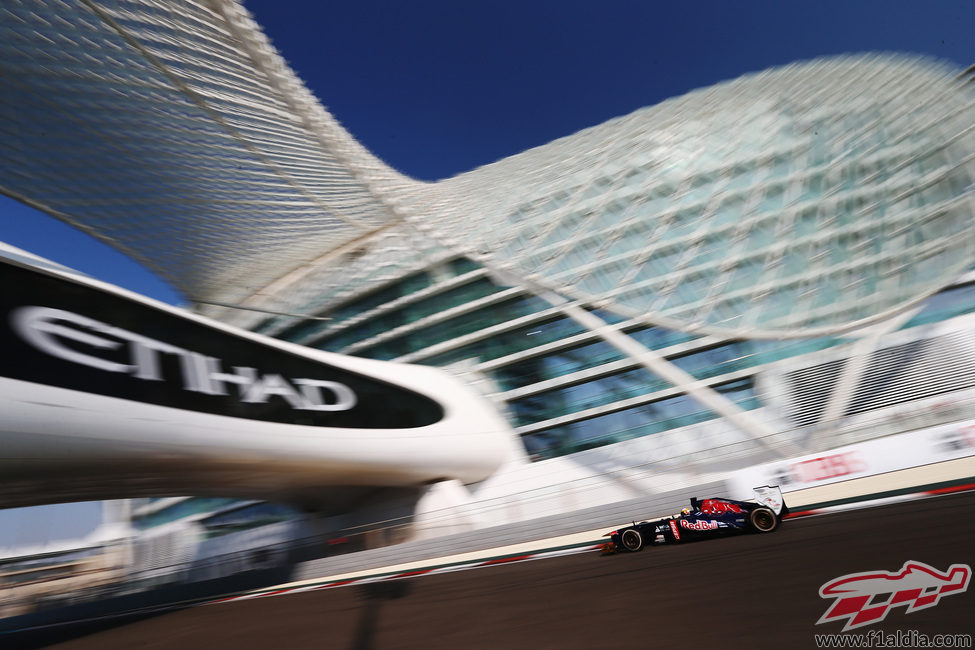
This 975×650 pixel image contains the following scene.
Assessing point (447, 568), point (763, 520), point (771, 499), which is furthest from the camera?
point (447, 568)

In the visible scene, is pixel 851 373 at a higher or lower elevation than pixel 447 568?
higher

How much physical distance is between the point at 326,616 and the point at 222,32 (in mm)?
12629

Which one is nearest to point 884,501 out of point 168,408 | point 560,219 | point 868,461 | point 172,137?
point 868,461

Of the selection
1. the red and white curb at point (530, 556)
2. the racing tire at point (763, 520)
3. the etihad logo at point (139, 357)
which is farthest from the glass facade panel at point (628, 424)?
the racing tire at point (763, 520)

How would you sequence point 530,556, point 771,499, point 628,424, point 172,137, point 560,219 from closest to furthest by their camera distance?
point 771,499
point 530,556
point 172,137
point 628,424
point 560,219

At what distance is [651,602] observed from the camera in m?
5.35

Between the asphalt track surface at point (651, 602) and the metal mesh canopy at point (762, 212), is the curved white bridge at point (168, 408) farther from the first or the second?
the metal mesh canopy at point (762, 212)

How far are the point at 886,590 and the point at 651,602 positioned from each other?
1893 millimetres

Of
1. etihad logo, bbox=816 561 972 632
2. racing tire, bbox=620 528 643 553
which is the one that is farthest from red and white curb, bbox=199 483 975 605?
etihad logo, bbox=816 561 972 632

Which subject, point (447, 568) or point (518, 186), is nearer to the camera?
point (447, 568)

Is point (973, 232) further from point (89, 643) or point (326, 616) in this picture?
point (89, 643)

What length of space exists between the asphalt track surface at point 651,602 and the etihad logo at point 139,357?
469 cm

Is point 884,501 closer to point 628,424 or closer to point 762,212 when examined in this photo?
point 628,424

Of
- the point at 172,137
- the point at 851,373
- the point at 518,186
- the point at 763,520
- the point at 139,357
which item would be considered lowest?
the point at 763,520
